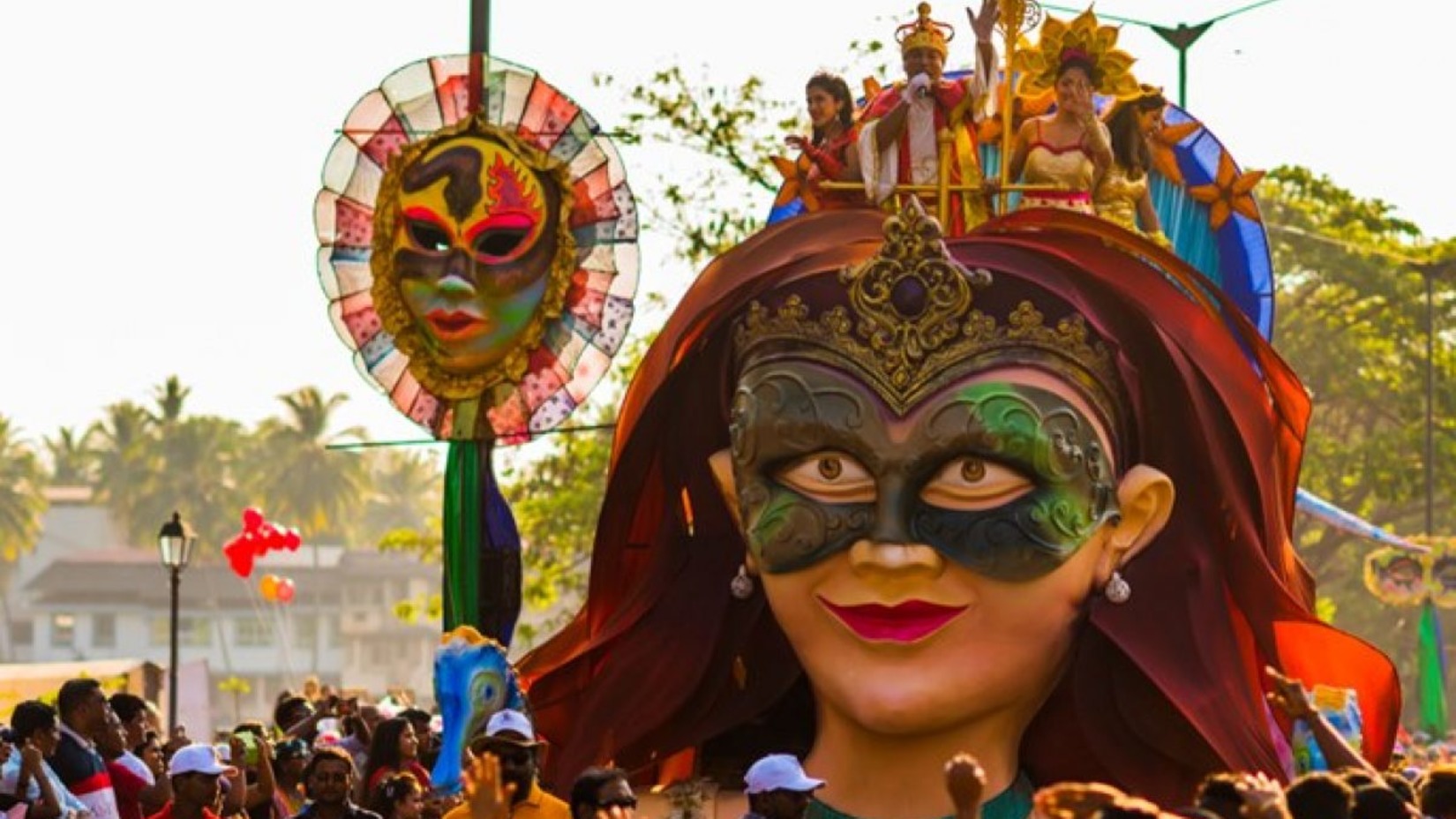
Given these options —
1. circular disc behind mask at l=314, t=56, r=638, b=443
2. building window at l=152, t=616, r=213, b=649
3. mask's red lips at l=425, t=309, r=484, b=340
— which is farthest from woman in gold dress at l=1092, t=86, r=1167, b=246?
building window at l=152, t=616, r=213, b=649

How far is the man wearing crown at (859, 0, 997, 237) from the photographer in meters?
14.0

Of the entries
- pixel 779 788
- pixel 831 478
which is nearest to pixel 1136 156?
pixel 831 478

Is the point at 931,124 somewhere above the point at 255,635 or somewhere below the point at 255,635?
above

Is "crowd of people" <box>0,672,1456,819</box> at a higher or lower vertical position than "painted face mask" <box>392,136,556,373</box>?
lower

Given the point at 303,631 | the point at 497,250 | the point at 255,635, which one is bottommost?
the point at 303,631

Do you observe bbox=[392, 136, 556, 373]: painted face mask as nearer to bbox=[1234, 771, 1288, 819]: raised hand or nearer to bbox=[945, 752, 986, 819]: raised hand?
bbox=[945, 752, 986, 819]: raised hand

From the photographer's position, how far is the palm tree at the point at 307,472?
114 m

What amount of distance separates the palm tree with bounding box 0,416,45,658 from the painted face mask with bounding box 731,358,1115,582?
99397 millimetres

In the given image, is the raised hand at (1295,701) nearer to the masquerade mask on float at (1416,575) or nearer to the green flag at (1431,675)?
the green flag at (1431,675)

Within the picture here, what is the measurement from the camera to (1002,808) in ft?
42.9

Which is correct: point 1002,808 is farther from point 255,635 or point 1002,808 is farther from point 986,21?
point 255,635

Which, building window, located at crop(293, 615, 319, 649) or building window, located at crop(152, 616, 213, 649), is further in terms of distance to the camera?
building window, located at crop(293, 615, 319, 649)

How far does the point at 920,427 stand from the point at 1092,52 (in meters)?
2.38

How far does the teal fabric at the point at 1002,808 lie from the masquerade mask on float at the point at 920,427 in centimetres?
90
